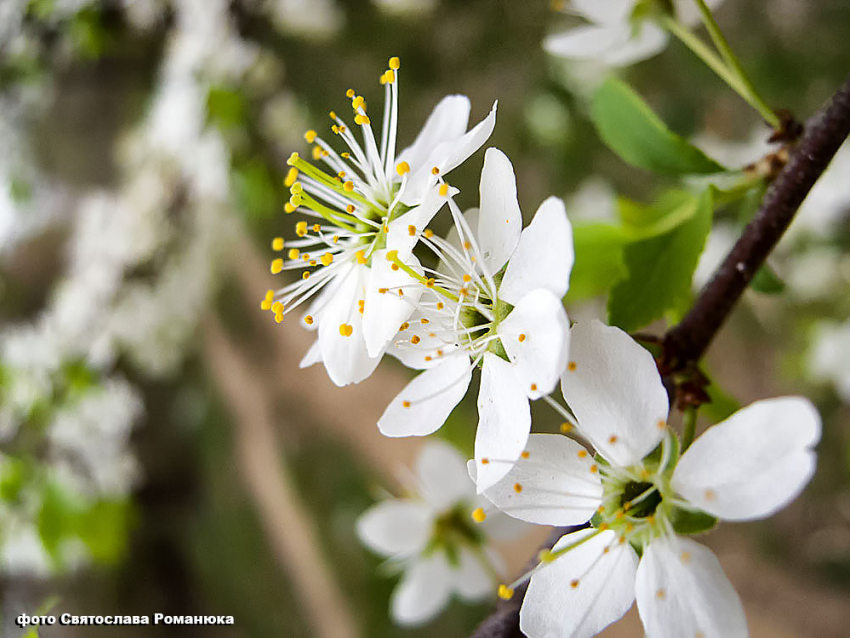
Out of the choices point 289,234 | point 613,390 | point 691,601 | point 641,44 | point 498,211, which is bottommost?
point 691,601

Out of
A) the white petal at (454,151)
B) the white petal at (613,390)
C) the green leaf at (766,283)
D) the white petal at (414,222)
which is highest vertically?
the white petal at (454,151)

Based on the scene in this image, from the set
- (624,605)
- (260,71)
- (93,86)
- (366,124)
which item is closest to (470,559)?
(624,605)

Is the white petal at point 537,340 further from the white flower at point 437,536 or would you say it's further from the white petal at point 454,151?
the white flower at point 437,536

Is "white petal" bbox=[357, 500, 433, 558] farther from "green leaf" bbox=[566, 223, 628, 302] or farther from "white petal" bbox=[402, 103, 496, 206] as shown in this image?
"white petal" bbox=[402, 103, 496, 206]

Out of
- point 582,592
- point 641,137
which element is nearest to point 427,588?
point 582,592

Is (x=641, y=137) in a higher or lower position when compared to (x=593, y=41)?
lower

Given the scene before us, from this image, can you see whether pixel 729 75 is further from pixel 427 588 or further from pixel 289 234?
pixel 289 234

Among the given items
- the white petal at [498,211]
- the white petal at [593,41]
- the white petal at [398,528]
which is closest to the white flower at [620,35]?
the white petal at [593,41]
